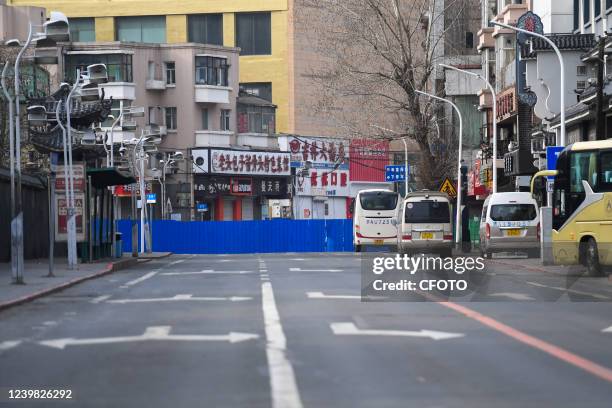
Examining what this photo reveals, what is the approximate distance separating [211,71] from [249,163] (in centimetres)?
719

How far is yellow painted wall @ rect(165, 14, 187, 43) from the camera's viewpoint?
9925cm

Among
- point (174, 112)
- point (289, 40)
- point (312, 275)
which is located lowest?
point (312, 275)

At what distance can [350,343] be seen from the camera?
44.3ft

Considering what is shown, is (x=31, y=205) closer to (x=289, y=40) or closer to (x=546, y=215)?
(x=546, y=215)

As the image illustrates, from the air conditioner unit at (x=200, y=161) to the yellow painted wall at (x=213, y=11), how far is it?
1217cm

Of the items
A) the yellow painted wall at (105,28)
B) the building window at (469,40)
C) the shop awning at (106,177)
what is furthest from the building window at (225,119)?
the shop awning at (106,177)

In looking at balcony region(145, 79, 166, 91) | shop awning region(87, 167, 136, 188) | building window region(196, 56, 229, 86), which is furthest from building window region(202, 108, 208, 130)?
shop awning region(87, 167, 136, 188)

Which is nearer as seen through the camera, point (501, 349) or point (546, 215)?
point (501, 349)

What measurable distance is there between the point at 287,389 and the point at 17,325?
797 cm

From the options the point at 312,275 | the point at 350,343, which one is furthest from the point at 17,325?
the point at 312,275

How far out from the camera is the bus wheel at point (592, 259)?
31.4 meters

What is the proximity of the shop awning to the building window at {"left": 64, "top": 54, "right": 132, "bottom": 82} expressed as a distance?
144ft

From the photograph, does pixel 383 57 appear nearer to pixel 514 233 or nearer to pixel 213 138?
pixel 514 233

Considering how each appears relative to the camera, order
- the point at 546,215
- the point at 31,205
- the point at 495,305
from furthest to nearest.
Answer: the point at 31,205, the point at 546,215, the point at 495,305
